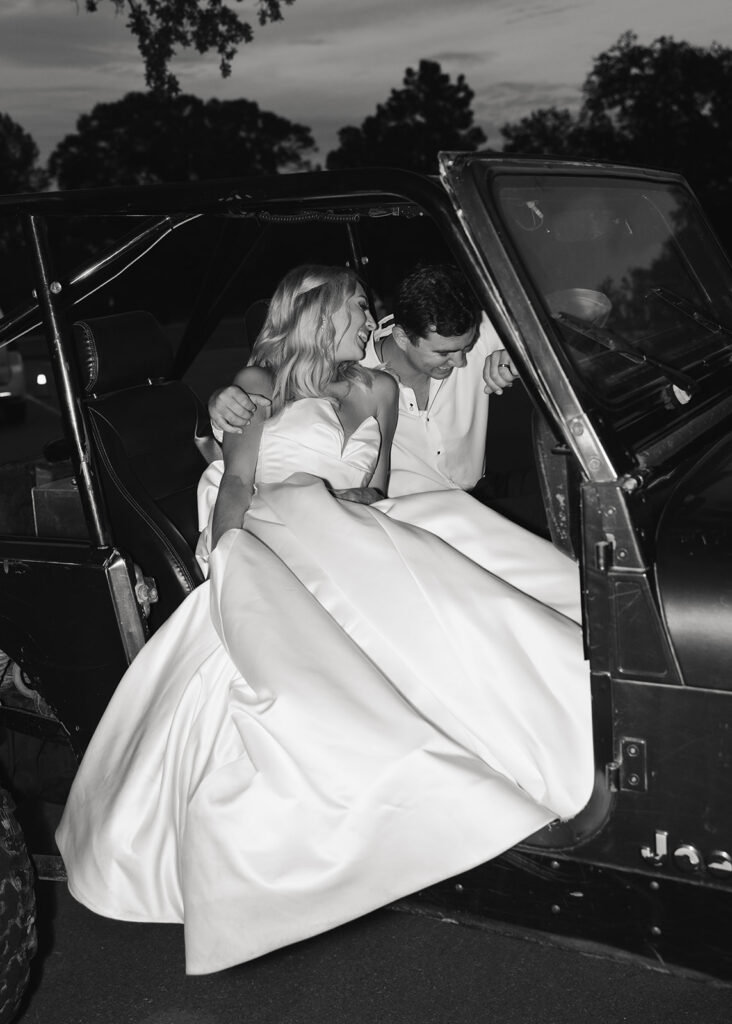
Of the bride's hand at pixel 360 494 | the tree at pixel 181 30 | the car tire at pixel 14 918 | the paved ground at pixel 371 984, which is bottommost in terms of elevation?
the paved ground at pixel 371 984

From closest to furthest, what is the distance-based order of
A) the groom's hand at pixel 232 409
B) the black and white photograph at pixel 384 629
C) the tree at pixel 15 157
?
the black and white photograph at pixel 384 629 < the groom's hand at pixel 232 409 < the tree at pixel 15 157

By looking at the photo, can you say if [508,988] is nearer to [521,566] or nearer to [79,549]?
[521,566]

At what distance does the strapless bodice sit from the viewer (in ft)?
9.30

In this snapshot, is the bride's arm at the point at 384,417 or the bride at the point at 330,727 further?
the bride's arm at the point at 384,417

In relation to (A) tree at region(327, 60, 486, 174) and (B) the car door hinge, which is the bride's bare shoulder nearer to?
(B) the car door hinge

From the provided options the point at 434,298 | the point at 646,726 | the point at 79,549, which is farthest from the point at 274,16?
the point at 646,726

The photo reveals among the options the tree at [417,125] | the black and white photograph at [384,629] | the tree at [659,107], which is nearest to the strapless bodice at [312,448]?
the black and white photograph at [384,629]

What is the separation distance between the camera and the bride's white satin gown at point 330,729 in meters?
1.93

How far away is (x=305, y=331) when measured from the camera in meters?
2.89

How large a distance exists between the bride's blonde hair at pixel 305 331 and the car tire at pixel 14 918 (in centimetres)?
131

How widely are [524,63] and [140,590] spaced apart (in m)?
22.1

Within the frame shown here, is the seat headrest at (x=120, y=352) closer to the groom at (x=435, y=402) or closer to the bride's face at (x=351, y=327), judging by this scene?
the bride's face at (x=351, y=327)

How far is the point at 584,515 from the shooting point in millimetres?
1770

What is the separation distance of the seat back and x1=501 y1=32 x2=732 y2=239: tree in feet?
70.9
